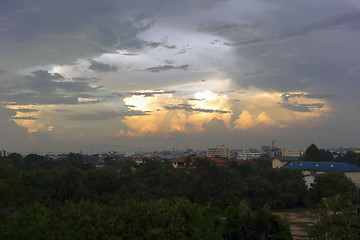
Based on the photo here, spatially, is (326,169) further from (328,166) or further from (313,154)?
(313,154)

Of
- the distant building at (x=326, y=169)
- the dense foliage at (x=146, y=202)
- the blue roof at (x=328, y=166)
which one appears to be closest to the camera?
the dense foliage at (x=146, y=202)

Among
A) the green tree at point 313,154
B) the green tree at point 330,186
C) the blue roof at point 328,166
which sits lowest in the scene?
the green tree at point 330,186

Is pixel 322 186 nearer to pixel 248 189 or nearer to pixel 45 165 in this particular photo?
pixel 248 189

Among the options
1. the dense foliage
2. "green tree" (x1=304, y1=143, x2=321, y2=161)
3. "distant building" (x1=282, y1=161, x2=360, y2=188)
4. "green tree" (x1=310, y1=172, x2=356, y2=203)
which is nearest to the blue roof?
"distant building" (x1=282, y1=161, x2=360, y2=188)

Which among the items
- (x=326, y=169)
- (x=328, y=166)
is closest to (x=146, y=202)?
(x=326, y=169)

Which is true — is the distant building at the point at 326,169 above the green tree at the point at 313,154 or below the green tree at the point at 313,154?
below

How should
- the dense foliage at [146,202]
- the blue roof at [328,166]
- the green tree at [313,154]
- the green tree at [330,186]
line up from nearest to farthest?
the dense foliage at [146,202] < the green tree at [330,186] < the blue roof at [328,166] < the green tree at [313,154]

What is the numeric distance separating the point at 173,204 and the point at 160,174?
32276mm

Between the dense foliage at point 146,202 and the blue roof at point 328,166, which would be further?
the blue roof at point 328,166

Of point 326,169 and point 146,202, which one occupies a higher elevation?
point 146,202

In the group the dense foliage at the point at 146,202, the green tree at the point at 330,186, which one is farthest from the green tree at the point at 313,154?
the green tree at the point at 330,186

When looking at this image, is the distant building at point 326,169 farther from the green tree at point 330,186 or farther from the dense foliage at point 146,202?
the dense foliage at point 146,202

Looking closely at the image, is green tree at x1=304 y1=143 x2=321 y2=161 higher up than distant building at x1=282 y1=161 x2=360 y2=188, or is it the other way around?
green tree at x1=304 y1=143 x2=321 y2=161

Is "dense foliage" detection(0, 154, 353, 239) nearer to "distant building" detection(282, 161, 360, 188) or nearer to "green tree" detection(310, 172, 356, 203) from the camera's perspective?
"green tree" detection(310, 172, 356, 203)
